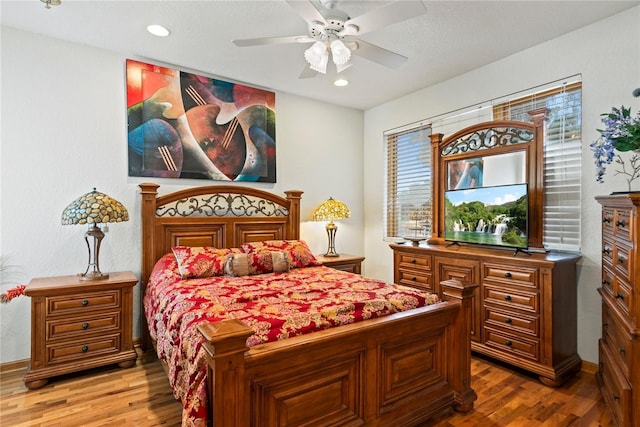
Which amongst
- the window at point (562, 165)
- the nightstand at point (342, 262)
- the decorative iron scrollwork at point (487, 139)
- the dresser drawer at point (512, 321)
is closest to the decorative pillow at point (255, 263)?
the nightstand at point (342, 262)

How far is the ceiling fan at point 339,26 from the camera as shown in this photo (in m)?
1.88

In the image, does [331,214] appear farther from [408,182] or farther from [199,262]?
[199,262]

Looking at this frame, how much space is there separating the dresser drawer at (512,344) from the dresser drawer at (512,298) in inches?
9.2

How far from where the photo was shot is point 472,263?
3.07 meters

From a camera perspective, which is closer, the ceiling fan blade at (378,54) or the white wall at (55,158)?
the ceiling fan blade at (378,54)

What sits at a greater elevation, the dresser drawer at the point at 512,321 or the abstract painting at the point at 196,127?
the abstract painting at the point at 196,127

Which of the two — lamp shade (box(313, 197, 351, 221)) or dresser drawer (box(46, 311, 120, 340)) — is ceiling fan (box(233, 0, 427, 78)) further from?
dresser drawer (box(46, 311, 120, 340))

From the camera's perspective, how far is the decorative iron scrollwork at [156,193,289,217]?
3.53 metres

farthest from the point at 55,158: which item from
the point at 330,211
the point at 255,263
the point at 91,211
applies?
the point at 330,211

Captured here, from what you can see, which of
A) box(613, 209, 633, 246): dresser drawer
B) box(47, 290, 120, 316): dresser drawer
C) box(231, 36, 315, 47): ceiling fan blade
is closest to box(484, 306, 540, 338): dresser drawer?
box(613, 209, 633, 246): dresser drawer

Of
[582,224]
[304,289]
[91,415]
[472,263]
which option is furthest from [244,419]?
[582,224]

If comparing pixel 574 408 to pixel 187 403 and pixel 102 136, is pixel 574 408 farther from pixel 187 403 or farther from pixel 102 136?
pixel 102 136

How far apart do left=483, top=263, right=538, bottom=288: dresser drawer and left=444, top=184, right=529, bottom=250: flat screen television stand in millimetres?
262

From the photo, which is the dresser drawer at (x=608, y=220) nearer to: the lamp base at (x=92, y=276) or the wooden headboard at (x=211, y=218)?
the wooden headboard at (x=211, y=218)
